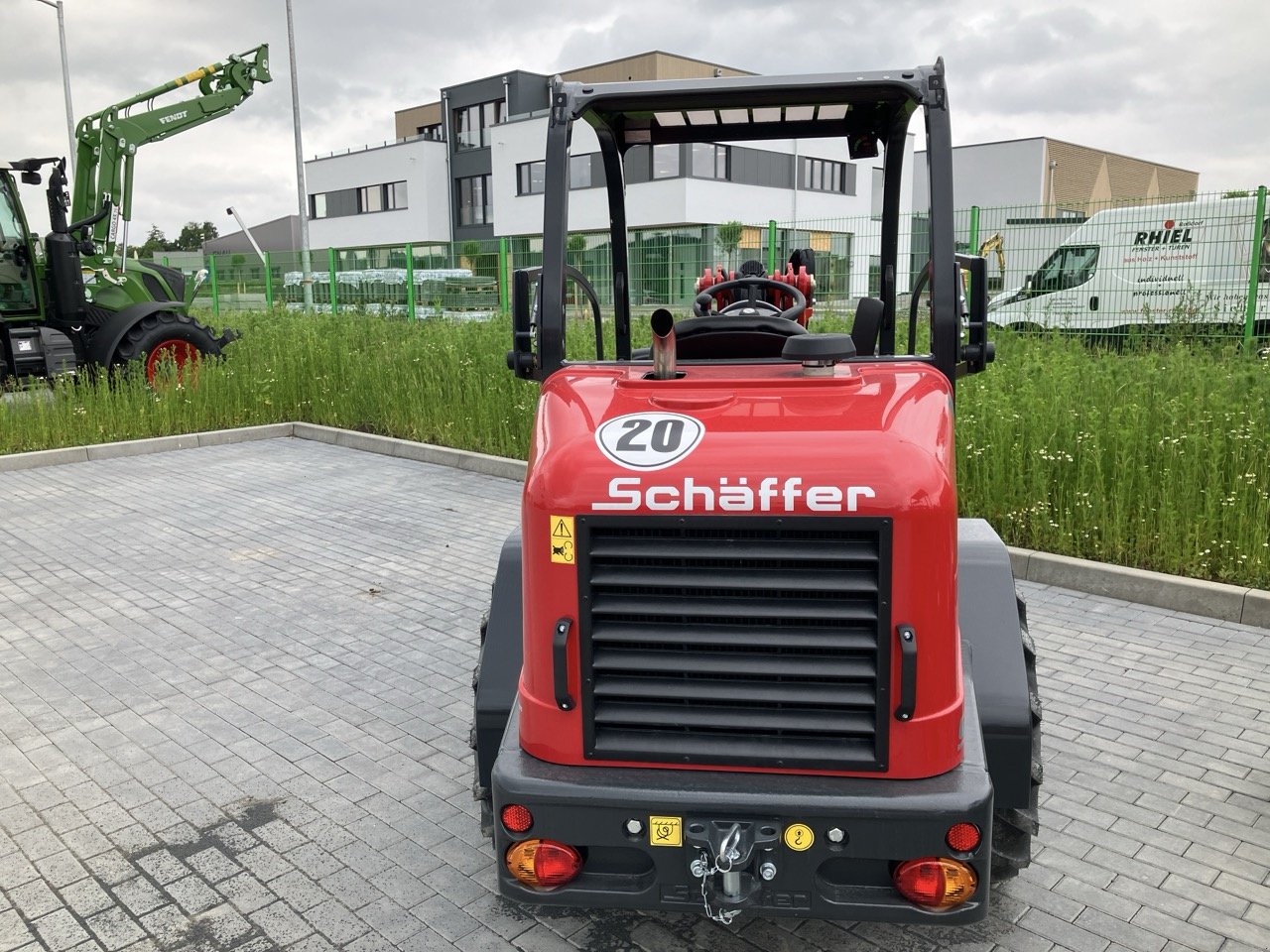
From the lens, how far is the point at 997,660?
315 centimetres

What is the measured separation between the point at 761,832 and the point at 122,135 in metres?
16.0

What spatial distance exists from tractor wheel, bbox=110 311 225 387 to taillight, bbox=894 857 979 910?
12051 mm

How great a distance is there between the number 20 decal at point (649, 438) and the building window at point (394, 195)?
186ft

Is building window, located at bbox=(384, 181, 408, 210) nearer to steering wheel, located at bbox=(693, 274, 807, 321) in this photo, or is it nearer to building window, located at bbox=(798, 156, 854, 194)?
building window, located at bbox=(798, 156, 854, 194)

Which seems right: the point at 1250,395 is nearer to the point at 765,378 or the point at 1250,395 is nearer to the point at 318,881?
the point at 765,378

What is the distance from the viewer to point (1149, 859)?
3.44 metres

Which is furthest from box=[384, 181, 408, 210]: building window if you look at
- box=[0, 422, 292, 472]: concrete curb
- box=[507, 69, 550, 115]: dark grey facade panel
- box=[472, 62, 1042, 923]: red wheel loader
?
box=[472, 62, 1042, 923]: red wheel loader

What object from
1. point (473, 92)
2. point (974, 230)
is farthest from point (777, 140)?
point (473, 92)

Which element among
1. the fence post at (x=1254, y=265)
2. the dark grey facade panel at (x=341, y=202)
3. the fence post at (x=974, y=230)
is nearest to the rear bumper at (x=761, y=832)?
the fence post at (x=1254, y=265)

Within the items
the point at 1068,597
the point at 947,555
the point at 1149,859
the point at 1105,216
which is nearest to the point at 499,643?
the point at 947,555

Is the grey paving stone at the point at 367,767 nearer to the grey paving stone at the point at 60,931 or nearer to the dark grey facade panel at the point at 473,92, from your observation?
the grey paving stone at the point at 60,931

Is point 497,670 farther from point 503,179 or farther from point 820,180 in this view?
point 503,179

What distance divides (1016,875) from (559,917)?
4.76ft

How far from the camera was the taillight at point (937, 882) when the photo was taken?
8.04ft
